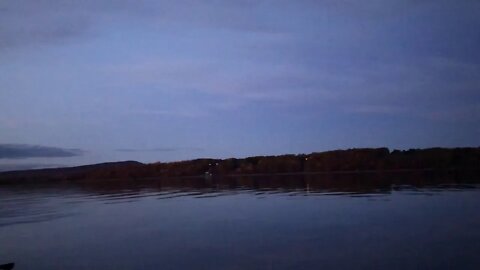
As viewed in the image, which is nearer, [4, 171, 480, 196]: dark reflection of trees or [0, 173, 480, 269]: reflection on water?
[0, 173, 480, 269]: reflection on water

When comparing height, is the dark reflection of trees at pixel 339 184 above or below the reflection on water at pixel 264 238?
above

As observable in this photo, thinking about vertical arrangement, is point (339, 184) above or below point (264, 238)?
above

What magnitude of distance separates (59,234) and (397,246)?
1518cm

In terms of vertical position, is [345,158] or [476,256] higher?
[345,158]

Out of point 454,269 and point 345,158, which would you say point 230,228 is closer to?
point 454,269

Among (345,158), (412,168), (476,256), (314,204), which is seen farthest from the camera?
(345,158)

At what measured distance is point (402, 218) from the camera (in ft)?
75.0

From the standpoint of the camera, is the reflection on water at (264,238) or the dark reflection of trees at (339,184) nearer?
the reflection on water at (264,238)

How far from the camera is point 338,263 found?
46.5 ft

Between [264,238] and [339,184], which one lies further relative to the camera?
[339,184]

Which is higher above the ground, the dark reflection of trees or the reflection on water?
the dark reflection of trees

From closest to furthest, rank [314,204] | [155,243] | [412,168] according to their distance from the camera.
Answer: [155,243]
[314,204]
[412,168]

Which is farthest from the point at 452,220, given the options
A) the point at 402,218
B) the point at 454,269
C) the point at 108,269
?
the point at 108,269

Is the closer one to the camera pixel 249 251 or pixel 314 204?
pixel 249 251
